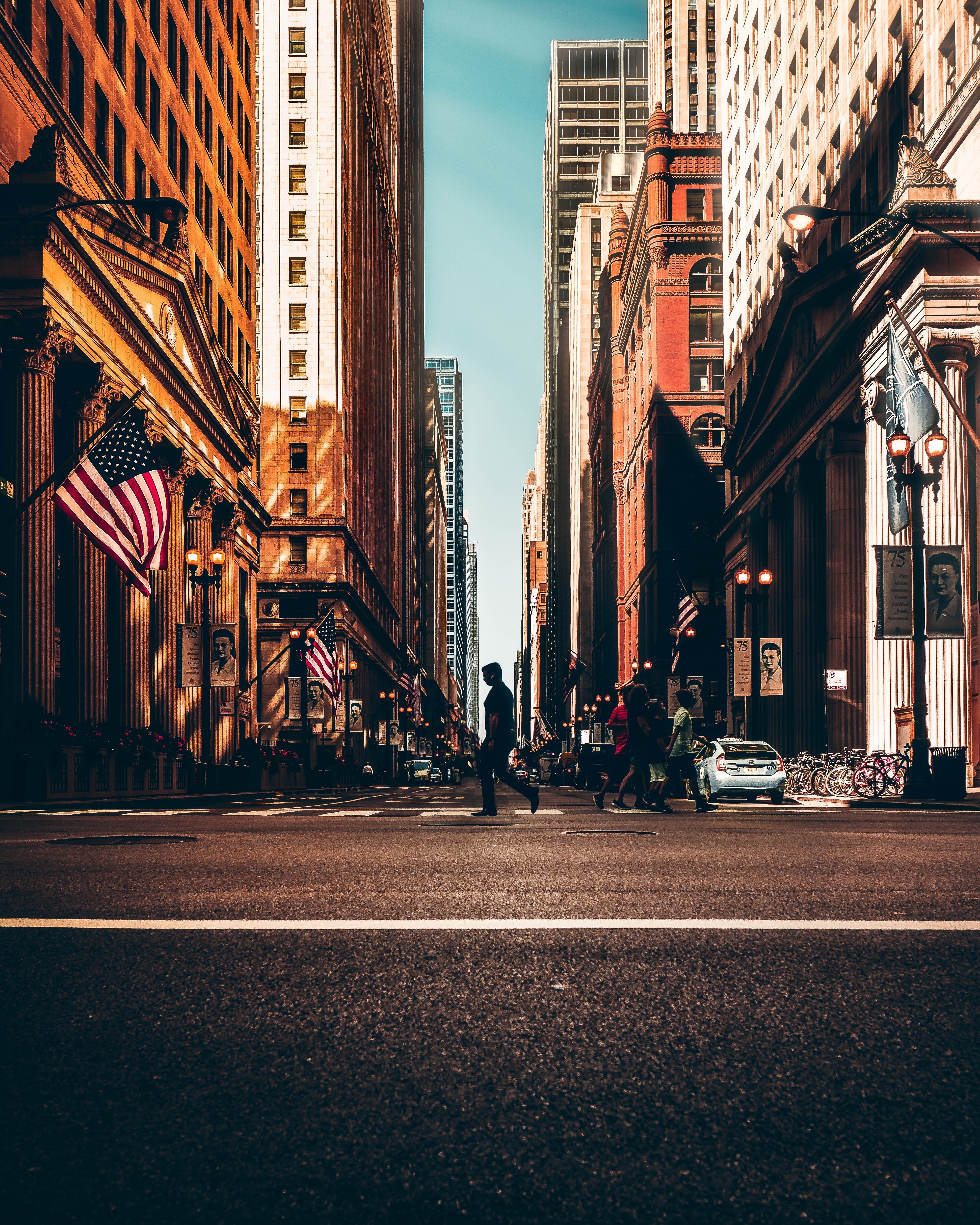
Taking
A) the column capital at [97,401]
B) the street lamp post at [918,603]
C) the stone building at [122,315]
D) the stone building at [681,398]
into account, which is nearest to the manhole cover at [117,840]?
the stone building at [122,315]

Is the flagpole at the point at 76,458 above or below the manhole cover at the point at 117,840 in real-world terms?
above

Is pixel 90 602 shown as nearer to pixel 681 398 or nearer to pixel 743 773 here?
pixel 743 773

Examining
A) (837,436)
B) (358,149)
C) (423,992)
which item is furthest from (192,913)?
(358,149)

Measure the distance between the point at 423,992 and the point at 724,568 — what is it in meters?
81.8

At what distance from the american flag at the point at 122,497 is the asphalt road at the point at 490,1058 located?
15.1 meters

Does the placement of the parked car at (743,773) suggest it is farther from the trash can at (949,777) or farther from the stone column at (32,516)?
the stone column at (32,516)

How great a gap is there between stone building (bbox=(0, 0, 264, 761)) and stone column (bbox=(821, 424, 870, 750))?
24713 millimetres

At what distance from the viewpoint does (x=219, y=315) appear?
58.2 meters

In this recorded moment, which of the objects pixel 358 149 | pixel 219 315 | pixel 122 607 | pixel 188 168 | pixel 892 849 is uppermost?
pixel 358 149

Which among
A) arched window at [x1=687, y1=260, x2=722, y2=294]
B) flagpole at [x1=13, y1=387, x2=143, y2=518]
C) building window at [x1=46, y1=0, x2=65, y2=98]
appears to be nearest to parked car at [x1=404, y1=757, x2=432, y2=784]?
arched window at [x1=687, y1=260, x2=722, y2=294]

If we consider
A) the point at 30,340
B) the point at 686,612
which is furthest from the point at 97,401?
the point at 686,612

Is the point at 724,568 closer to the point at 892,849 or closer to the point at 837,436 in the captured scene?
the point at 837,436

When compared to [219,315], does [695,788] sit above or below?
below

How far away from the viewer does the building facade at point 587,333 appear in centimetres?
15400
